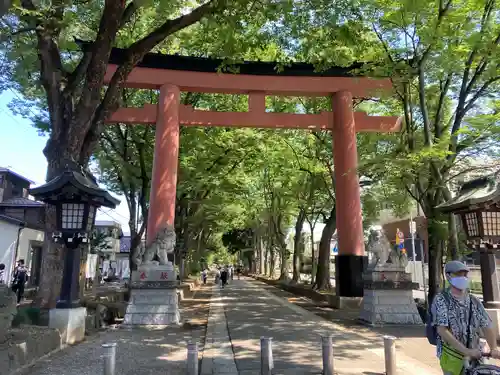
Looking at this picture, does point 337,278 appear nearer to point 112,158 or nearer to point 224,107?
point 224,107

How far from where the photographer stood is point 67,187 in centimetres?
868

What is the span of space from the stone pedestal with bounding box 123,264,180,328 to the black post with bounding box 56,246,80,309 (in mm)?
2879

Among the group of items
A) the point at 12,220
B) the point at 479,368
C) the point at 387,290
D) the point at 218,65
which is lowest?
the point at 479,368

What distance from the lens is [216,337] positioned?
977cm

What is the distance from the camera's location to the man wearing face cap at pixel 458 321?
3771 millimetres

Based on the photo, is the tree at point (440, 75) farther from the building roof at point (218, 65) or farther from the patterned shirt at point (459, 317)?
the patterned shirt at point (459, 317)

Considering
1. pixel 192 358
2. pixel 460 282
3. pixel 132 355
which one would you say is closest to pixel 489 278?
pixel 460 282

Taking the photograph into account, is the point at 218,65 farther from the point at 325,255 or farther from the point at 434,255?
the point at 325,255

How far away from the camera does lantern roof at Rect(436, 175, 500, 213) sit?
860cm

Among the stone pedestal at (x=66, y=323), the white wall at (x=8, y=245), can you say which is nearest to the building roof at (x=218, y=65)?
the stone pedestal at (x=66, y=323)

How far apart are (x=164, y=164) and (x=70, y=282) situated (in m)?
6.84

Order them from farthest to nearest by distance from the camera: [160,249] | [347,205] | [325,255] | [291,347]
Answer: [325,255]
[347,205]
[160,249]
[291,347]

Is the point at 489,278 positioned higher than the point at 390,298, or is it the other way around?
the point at 489,278

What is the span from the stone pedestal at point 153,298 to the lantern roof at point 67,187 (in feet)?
11.5
